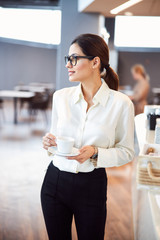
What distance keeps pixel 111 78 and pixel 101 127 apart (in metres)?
0.35

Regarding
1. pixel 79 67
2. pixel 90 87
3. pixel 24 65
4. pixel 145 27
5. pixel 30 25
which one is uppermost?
pixel 30 25

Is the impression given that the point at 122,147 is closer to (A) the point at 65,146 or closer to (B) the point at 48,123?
(A) the point at 65,146

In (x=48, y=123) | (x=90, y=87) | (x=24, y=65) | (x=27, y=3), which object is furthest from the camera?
(x=24, y=65)

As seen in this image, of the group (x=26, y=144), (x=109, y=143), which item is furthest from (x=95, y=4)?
(x=109, y=143)

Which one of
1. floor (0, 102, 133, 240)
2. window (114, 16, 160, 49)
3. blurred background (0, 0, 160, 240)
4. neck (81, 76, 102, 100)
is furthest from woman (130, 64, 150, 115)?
neck (81, 76, 102, 100)

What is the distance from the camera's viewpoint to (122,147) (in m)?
1.52

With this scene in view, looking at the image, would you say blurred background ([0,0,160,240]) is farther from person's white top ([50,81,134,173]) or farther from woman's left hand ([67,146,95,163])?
woman's left hand ([67,146,95,163])

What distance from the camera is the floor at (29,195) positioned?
2.88 m

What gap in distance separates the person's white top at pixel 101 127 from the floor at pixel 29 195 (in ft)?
5.17

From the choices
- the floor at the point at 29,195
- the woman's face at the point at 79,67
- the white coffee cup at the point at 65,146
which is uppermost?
the woman's face at the point at 79,67

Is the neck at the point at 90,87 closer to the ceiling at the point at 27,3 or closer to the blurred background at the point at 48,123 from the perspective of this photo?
the blurred background at the point at 48,123

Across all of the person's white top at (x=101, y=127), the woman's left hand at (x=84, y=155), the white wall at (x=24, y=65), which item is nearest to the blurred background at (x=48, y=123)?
the person's white top at (x=101, y=127)

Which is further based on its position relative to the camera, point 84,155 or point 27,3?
point 27,3

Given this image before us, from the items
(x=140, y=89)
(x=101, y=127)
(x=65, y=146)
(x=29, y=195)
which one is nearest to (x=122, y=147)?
(x=101, y=127)
